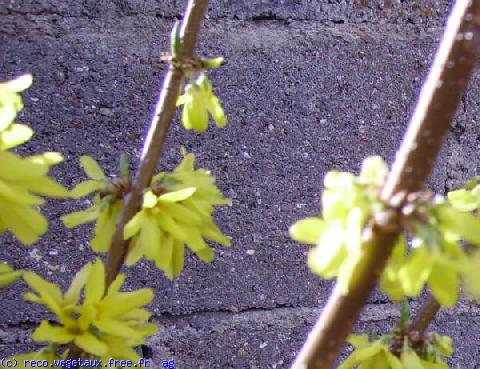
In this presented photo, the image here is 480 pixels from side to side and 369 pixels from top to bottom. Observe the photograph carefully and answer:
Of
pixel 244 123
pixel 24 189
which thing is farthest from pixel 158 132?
pixel 244 123

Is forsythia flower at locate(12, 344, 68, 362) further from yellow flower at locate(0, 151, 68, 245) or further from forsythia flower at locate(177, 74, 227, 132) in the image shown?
forsythia flower at locate(177, 74, 227, 132)

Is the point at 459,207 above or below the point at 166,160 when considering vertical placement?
above

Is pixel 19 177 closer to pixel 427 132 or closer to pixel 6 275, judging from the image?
pixel 6 275

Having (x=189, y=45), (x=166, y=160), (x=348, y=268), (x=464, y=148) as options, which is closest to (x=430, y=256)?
(x=348, y=268)

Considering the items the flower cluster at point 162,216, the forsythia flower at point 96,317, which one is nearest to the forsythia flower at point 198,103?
the flower cluster at point 162,216

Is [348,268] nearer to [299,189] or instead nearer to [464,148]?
[299,189]

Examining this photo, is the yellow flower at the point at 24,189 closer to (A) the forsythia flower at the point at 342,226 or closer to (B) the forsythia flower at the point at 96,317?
(B) the forsythia flower at the point at 96,317

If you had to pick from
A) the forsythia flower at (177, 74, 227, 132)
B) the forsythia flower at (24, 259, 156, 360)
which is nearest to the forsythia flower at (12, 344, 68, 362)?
the forsythia flower at (24, 259, 156, 360)
